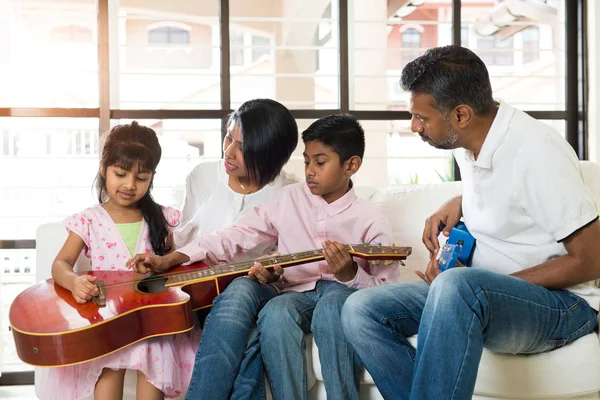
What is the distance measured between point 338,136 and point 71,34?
542 centimetres

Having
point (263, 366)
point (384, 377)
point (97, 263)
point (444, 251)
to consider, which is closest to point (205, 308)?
point (263, 366)

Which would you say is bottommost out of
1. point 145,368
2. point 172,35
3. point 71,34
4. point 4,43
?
point 145,368

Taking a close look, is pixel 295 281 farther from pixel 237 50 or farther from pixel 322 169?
pixel 237 50

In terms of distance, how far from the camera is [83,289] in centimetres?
184

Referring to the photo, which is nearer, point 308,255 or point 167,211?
point 308,255

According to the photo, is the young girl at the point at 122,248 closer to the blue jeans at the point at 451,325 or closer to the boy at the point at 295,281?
the boy at the point at 295,281

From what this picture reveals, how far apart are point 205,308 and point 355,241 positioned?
479 millimetres

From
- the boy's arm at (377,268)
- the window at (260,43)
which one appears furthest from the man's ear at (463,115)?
the window at (260,43)

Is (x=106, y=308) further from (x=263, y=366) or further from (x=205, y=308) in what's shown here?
(x=263, y=366)

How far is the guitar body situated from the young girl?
71mm

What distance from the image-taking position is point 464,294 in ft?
4.94

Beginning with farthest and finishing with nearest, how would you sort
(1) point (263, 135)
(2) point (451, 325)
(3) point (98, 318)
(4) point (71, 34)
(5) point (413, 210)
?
(4) point (71, 34)
(5) point (413, 210)
(1) point (263, 135)
(3) point (98, 318)
(2) point (451, 325)

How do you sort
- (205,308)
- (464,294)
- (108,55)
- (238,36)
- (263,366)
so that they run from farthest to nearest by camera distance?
(238,36) < (108,55) < (205,308) < (263,366) < (464,294)

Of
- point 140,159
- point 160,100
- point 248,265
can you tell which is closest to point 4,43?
point 160,100
